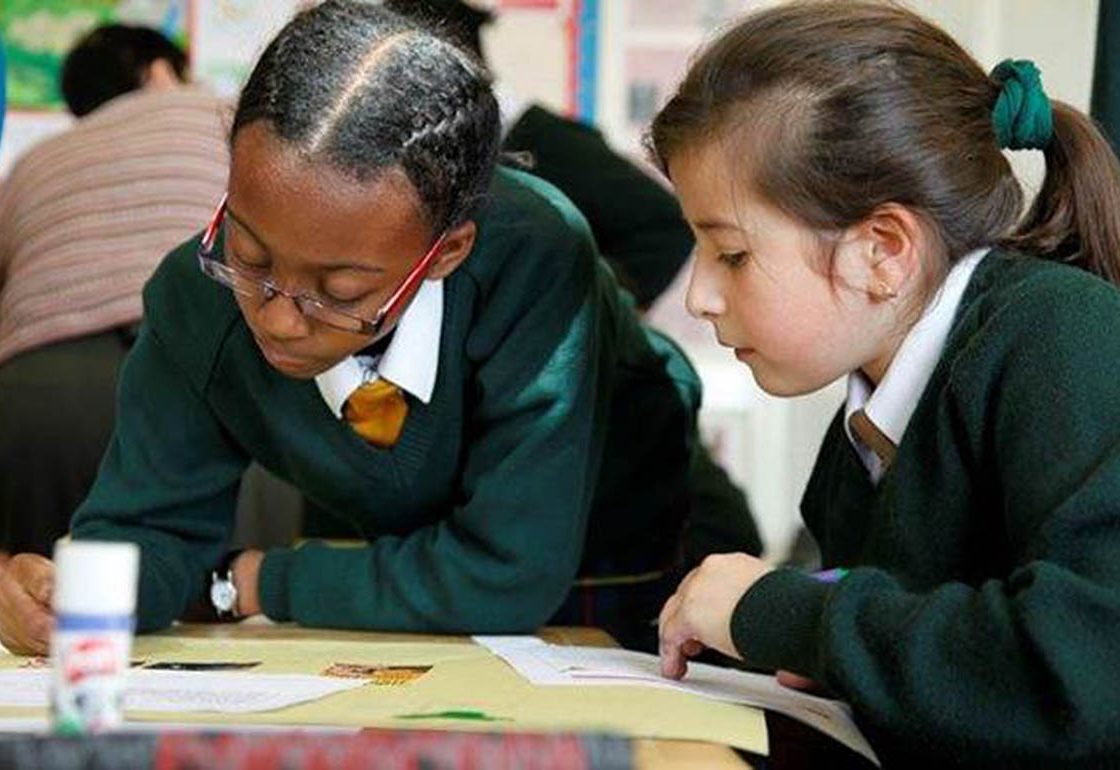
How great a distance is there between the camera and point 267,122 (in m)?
1.35

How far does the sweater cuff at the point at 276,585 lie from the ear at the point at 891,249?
0.58 metres

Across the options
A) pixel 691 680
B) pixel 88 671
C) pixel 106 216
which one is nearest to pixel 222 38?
pixel 106 216

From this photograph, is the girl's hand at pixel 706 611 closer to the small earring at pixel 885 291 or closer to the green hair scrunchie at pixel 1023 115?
the small earring at pixel 885 291

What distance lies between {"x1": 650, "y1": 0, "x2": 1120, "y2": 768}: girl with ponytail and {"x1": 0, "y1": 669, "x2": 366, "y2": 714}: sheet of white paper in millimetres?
253

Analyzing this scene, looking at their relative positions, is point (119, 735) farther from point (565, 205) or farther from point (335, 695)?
point (565, 205)

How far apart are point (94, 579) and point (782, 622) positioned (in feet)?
2.00

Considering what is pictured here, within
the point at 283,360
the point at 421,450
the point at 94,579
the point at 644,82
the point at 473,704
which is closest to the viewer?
the point at 94,579

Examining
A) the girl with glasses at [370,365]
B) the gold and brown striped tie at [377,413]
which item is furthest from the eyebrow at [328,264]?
the gold and brown striped tie at [377,413]

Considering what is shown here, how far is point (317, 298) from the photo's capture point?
1351 millimetres

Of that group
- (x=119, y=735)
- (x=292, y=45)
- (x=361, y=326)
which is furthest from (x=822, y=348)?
(x=119, y=735)

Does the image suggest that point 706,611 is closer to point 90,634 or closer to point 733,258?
point 733,258

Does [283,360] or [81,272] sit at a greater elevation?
[283,360]

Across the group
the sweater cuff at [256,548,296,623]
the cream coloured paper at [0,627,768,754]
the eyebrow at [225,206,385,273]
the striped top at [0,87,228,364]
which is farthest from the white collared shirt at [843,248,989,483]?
the striped top at [0,87,228,364]

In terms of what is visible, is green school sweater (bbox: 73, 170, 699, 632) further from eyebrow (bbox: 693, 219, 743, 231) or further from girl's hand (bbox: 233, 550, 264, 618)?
eyebrow (bbox: 693, 219, 743, 231)
